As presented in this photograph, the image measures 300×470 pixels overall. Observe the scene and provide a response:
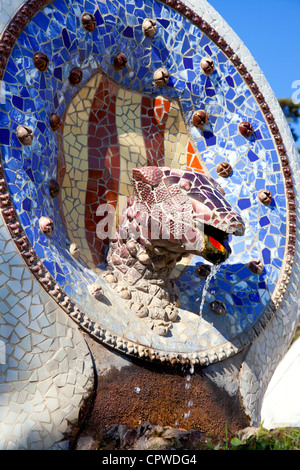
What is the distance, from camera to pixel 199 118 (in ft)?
20.5

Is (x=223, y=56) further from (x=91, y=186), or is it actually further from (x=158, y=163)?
(x=91, y=186)

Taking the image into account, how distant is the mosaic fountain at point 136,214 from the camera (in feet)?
15.9

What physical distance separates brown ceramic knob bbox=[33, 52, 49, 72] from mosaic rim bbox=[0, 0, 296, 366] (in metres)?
0.17

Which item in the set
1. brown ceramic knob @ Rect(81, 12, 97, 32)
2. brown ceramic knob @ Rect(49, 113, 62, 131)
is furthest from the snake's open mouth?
brown ceramic knob @ Rect(81, 12, 97, 32)

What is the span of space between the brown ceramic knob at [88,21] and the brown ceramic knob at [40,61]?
0.52 meters

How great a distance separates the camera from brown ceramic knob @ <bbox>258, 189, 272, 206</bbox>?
6176 millimetres

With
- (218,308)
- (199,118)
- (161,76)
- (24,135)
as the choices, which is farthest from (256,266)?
(24,135)

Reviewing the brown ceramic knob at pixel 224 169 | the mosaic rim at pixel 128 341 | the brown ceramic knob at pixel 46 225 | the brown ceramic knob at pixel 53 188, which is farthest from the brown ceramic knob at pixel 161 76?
the brown ceramic knob at pixel 46 225

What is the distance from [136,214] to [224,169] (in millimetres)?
1031

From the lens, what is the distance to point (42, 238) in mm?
4984

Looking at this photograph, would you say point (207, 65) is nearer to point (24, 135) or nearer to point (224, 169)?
point (224, 169)

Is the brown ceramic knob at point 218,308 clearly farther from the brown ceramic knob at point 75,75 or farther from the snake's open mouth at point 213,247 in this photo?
the brown ceramic knob at point 75,75

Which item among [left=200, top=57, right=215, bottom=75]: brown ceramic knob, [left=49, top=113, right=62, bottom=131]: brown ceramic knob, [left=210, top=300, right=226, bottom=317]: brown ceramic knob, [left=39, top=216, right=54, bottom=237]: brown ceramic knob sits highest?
[left=200, top=57, right=215, bottom=75]: brown ceramic knob

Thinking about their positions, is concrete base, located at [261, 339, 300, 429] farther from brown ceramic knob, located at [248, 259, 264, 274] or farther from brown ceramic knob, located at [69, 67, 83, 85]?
brown ceramic knob, located at [69, 67, 83, 85]
